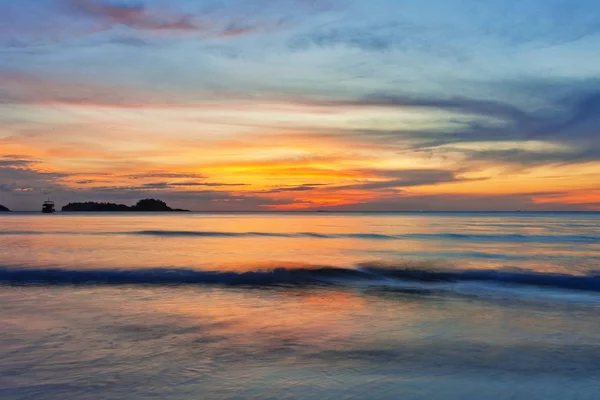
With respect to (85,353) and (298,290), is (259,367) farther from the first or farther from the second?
(298,290)

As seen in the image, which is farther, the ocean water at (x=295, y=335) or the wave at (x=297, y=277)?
the wave at (x=297, y=277)

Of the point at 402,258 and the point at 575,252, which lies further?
the point at 575,252

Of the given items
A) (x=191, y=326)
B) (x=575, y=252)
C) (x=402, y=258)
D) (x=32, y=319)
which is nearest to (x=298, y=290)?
(x=191, y=326)

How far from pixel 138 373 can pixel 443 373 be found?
14.3 feet

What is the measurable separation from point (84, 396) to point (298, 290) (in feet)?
31.5

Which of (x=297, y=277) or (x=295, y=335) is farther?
(x=297, y=277)

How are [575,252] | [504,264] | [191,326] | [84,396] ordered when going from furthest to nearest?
[575,252] < [504,264] < [191,326] < [84,396]

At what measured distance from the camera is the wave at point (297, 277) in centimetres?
1739

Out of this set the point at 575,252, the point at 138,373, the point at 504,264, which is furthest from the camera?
the point at 575,252

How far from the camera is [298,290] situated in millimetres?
15578

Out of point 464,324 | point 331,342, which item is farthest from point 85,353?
point 464,324

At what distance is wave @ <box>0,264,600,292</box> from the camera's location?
17.4 m

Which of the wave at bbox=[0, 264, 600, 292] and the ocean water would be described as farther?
the wave at bbox=[0, 264, 600, 292]

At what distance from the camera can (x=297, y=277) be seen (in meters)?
18.9
